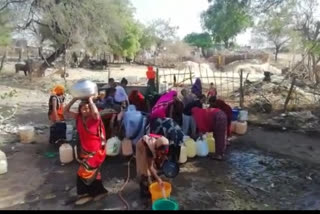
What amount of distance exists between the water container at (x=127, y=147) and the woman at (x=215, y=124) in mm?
1420

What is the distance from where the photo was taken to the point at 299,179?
18.7 ft

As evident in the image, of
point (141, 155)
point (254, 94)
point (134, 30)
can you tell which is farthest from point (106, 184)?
point (134, 30)

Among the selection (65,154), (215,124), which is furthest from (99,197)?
(215,124)

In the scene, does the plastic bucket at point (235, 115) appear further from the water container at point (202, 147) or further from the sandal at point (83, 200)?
Result: the sandal at point (83, 200)

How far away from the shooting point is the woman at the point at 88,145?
14.1 ft

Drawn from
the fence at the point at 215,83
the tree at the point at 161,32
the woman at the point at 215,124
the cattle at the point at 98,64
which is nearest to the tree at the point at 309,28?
the fence at the point at 215,83

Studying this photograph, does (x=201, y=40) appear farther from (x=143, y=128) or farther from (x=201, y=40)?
(x=143, y=128)

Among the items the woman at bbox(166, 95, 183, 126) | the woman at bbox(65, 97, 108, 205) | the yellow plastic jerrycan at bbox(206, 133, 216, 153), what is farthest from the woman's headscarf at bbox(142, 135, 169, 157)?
the yellow plastic jerrycan at bbox(206, 133, 216, 153)

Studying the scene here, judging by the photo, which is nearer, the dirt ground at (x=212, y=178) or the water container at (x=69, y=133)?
the dirt ground at (x=212, y=178)

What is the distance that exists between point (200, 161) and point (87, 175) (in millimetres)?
2505

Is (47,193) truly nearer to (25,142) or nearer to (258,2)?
(25,142)

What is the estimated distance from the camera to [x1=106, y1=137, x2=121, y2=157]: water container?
6164 millimetres

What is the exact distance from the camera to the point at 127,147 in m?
6.14

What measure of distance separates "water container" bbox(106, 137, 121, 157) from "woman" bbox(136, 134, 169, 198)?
1.61m
